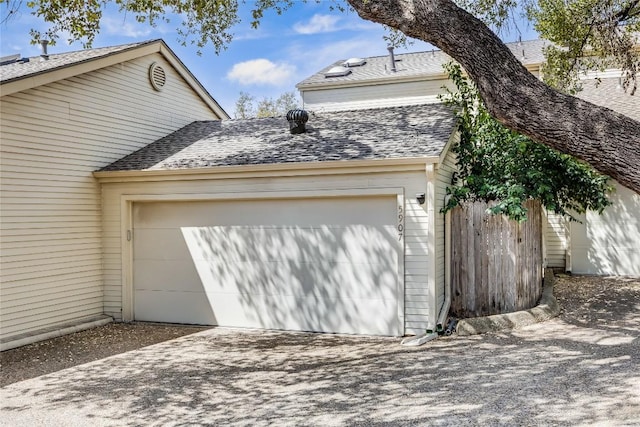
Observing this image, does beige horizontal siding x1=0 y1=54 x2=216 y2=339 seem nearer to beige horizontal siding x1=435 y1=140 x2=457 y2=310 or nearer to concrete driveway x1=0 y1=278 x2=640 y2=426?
concrete driveway x1=0 y1=278 x2=640 y2=426

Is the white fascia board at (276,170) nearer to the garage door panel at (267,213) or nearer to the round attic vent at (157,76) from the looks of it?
the garage door panel at (267,213)

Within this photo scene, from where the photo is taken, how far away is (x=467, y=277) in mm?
7770

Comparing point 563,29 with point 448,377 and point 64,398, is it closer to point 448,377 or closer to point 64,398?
point 448,377

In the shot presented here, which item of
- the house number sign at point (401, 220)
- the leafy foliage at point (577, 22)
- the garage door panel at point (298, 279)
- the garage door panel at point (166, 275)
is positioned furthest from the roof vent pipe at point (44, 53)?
the leafy foliage at point (577, 22)

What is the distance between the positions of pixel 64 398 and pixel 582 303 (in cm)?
748

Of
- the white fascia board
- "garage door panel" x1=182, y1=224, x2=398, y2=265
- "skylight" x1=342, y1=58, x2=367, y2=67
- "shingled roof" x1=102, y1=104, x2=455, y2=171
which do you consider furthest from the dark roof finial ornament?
"skylight" x1=342, y1=58, x2=367, y2=67

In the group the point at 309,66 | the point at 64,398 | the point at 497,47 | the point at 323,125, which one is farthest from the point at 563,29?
the point at 309,66

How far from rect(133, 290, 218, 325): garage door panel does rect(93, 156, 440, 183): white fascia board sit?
1.89m

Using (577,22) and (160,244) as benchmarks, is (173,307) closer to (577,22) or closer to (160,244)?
(160,244)

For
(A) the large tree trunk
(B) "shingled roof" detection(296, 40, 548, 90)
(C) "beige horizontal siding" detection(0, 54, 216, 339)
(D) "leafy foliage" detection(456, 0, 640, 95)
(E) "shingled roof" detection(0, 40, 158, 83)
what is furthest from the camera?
(B) "shingled roof" detection(296, 40, 548, 90)

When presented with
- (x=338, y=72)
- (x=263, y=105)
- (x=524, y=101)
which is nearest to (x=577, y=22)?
(x=524, y=101)

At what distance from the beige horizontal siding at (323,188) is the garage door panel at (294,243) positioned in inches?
13.8

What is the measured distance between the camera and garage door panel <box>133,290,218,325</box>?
8.24 m

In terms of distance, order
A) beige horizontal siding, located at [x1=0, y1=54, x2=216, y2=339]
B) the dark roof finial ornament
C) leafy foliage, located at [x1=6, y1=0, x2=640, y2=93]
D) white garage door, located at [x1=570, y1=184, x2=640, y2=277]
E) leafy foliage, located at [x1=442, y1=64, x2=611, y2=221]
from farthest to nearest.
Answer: white garage door, located at [x1=570, y1=184, x2=640, y2=277] < the dark roof finial ornament < leafy foliage, located at [x1=6, y1=0, x2=640, y2=93] < leafy foliage, located at [x1=442, y1=64, x2=611, y2=221] < beige horizontal siding, located at [x1=0, y1=54, x2=216, y2=339]
